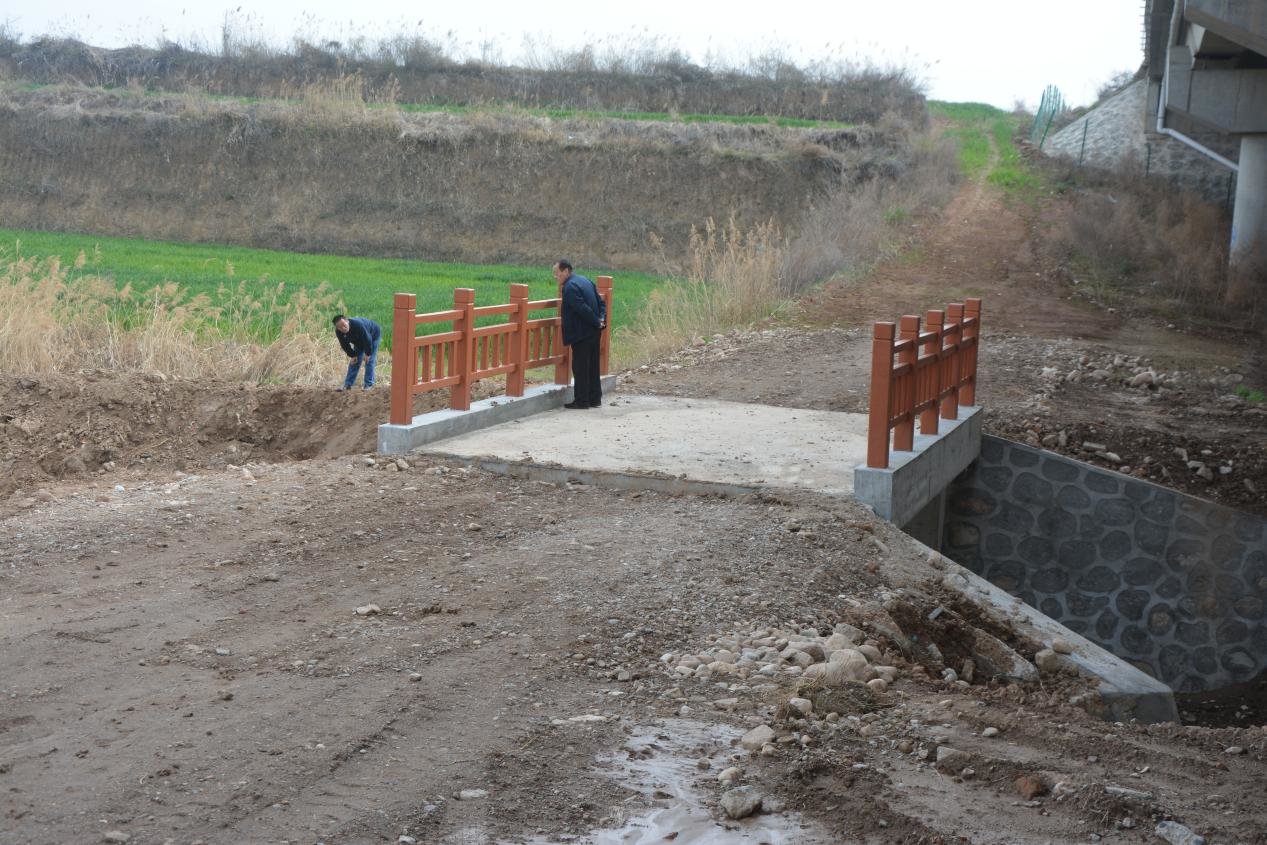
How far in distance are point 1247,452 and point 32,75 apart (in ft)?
183

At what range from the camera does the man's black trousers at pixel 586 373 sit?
12.7 meters

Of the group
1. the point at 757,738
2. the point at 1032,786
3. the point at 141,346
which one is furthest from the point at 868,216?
the point at 1032,786

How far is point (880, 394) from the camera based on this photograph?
911cm

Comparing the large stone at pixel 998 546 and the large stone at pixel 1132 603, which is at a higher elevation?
the large stone at pixel 998 546

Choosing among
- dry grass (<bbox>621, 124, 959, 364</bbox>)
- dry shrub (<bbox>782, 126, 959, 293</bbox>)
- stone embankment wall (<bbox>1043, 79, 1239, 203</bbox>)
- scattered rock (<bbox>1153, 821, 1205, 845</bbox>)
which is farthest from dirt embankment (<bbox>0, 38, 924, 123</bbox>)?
scattered rock (<bbox>1153, 821, 1205, 845</bbox>)

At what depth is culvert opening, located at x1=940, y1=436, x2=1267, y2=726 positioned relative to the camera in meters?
12.0

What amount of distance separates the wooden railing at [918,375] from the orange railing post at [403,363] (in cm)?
356

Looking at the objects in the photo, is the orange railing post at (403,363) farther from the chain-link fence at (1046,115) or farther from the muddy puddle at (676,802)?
the chain-link fence at (1046,115)

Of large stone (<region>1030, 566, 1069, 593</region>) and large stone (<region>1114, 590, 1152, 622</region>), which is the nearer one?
large stone (<region>1114, 590, 1152, 622</region>)

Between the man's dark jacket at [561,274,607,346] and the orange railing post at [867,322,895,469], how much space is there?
3924 mm

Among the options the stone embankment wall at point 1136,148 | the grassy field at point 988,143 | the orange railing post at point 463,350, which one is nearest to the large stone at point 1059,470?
the orange railing post at point 463,350

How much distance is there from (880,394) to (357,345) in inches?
247

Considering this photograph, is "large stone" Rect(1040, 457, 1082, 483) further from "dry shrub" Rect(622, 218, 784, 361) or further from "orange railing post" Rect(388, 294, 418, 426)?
"dry shrub" Rect(622, 218, 784, 361)

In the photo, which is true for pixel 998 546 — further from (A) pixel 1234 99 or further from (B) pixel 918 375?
(A) pixel 1234 99
